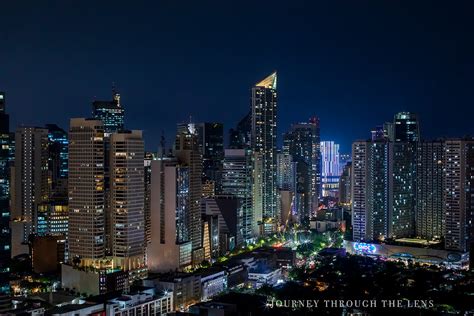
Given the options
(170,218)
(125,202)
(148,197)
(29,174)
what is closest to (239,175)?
(148,197)

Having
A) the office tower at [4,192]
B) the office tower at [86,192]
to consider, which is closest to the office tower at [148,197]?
the office tower at [86,192]

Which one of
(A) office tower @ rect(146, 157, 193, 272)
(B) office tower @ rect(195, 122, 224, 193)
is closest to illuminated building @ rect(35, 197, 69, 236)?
(A) office tower @ rect(146, 157, 193, 272)

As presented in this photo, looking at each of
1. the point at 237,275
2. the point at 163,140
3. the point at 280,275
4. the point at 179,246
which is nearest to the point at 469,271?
the point at 280,275

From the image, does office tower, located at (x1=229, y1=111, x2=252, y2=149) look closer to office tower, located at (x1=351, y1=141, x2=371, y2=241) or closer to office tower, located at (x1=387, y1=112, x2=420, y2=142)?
office tower, located at (x1=351, y1=141, x2=371, y2=241)

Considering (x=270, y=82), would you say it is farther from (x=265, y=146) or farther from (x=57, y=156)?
(x=57, y=156)

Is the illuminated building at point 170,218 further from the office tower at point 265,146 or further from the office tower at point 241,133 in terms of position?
the office tower at point 241,133

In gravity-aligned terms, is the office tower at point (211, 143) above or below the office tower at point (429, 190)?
above

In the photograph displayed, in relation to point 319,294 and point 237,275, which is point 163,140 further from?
point 319,294
